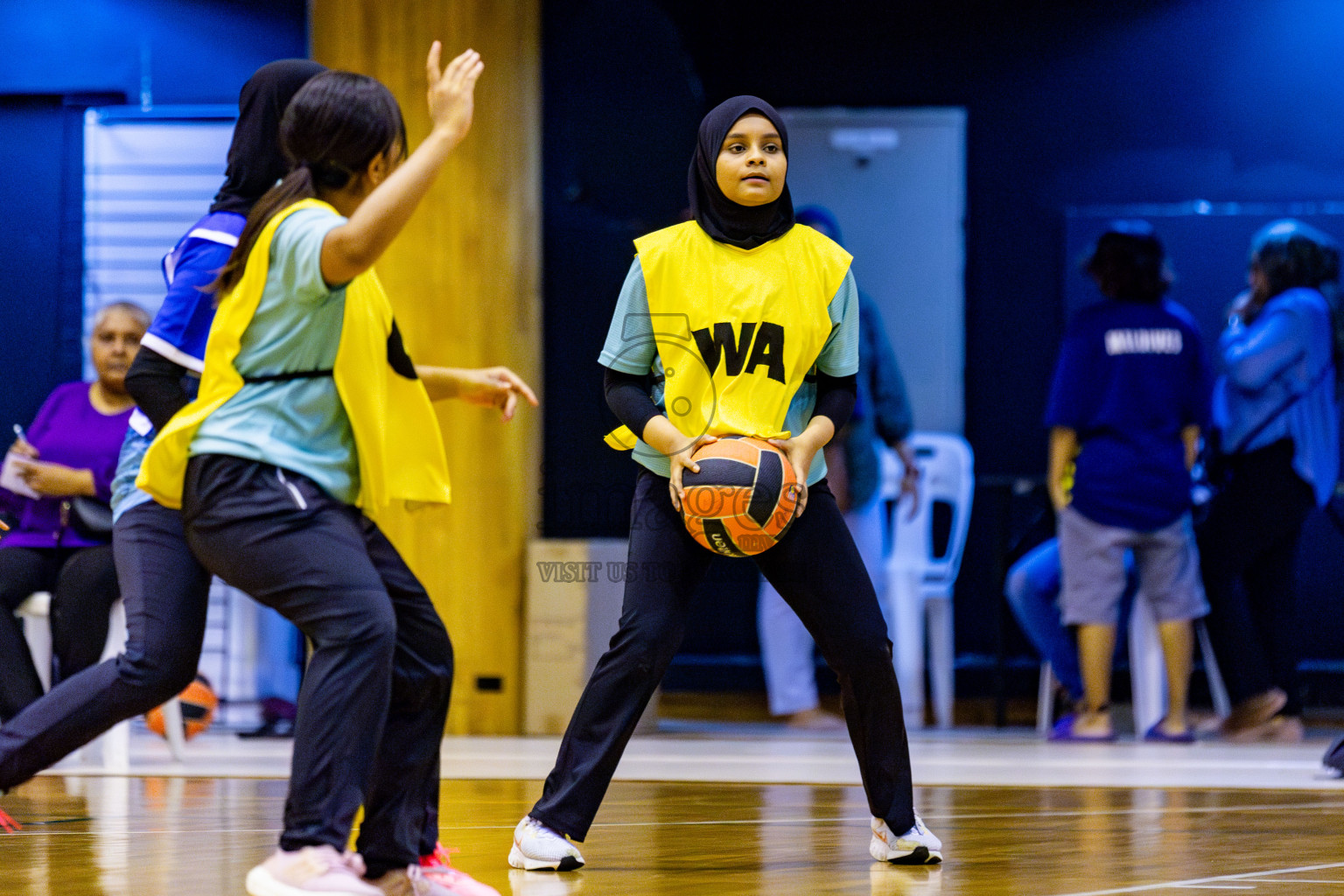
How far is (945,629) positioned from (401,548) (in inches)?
93.9

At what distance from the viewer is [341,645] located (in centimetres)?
261

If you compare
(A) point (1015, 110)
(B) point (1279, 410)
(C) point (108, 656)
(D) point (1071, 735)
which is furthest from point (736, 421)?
(A) point (1015, 110)

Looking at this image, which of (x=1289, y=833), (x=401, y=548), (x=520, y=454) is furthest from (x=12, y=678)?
(x=1289, y=833)

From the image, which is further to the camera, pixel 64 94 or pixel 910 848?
pixel 64 94

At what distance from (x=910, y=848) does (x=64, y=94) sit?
6.34 meters

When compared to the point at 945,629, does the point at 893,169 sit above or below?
above

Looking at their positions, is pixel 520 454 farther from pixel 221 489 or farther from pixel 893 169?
pixel 221 489

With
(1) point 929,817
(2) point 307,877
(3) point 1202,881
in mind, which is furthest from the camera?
(1) point 929,817

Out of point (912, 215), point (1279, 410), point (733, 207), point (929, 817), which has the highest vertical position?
point (912, 215)

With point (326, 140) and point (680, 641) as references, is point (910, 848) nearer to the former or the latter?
point (680, 641)

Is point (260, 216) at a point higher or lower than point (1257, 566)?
higher

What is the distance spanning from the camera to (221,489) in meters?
2.70

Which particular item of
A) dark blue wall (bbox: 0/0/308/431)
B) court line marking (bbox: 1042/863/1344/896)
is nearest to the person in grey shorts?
court line marking (bbox: 1042/863/1344/896)

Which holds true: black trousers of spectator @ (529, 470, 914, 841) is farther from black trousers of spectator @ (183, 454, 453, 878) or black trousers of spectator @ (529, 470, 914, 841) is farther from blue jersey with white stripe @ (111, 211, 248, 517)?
blue jersey with white stripe @ (111, 211, 248, 517)
